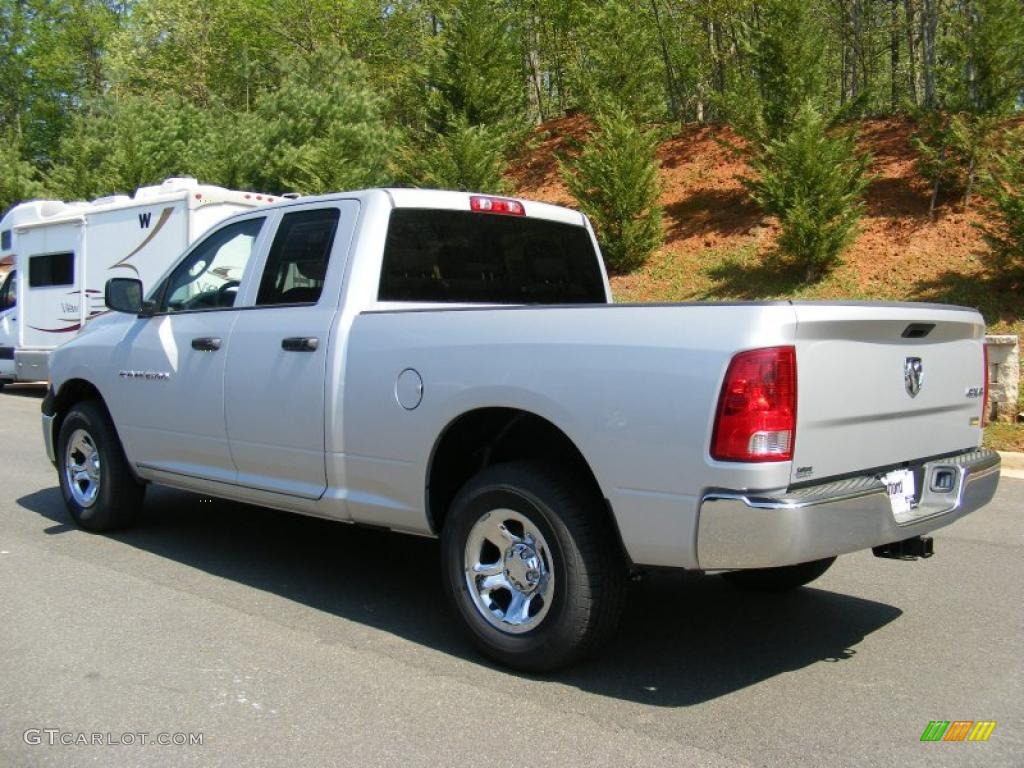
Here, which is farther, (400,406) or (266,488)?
(266,488)

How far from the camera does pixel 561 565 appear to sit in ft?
12.7

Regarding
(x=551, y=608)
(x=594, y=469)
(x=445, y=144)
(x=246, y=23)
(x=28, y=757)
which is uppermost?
(x=246, y=23)

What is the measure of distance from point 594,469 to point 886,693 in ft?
4.91

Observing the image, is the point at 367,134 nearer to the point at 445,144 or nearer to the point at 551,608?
the point at 445,144

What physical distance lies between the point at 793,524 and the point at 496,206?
2869 millimetres

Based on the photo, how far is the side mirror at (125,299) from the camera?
609 centimetres

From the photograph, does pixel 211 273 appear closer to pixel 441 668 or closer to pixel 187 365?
pixel 187 365

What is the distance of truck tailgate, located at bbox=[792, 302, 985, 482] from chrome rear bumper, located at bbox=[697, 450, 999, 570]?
101 mm

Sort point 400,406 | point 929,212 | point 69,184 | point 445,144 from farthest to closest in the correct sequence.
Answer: point 69,184 < point 445,144 < point 929,212 < point 400,406

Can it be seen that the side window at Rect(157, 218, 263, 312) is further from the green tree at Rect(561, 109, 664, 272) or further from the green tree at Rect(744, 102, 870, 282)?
the green tree at Rect(561, 109, 664, 272)

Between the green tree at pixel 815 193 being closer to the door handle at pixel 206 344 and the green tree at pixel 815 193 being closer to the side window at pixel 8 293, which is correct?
the door handle at pixel 206 344

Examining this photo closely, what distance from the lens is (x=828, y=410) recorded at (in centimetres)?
356

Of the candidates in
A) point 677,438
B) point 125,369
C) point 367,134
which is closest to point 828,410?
point 677,438

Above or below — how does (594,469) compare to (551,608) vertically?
above
